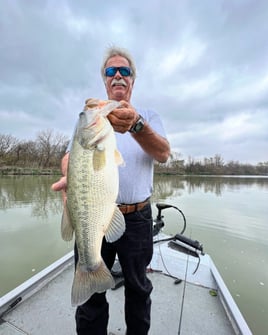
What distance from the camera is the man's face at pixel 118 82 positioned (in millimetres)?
1674

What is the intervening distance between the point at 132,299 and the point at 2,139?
5443 cm

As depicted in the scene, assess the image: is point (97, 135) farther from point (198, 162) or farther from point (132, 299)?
point (198, 162)

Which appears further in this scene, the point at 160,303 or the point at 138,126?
the point at 160,303

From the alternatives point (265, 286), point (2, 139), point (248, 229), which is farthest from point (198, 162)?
point (265, 286)

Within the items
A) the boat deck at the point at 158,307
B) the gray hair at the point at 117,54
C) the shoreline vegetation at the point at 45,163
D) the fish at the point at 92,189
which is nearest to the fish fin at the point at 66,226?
the fish at the point at 92,189

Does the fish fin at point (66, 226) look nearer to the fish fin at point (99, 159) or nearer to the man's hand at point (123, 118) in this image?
the fish fin at point (99, 159)

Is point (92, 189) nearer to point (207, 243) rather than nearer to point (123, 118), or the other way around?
point (123, 118)

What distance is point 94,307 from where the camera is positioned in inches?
63.2

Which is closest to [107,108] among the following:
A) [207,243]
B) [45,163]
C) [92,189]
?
[92,189]

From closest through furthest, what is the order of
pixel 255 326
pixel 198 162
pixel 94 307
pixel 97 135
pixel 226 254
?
pixel 97 135
pixel 94 307
pixel 255 326
pixel 226 254
pixel 198 162

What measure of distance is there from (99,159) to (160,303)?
2.19 meters

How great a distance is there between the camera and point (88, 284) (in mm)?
1255

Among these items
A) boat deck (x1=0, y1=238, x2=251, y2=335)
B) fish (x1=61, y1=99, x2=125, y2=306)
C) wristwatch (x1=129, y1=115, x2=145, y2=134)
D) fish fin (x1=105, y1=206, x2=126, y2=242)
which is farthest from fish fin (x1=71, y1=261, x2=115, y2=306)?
boat deck (x1=0, y1=238, x2=251, y2=335)

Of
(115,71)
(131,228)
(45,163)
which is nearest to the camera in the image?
(131,228)
